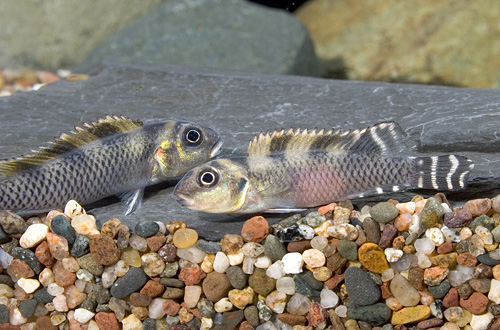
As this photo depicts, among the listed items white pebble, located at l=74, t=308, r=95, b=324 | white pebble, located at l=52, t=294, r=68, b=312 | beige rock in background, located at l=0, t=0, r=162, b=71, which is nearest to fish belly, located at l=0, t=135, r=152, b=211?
white pebble, located at l=52, t=294, r=68, b=312

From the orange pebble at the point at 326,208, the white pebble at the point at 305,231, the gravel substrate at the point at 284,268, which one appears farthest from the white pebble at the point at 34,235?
the orange pebble at the point at 326,208

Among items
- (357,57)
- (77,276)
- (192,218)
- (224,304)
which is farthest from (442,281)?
(357,57)

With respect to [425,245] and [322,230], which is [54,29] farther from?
[425,245]

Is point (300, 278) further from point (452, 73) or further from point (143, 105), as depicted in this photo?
point (452, 73)

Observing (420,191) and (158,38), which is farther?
(158,38)

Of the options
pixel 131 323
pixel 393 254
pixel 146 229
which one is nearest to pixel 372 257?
pixel 393 254

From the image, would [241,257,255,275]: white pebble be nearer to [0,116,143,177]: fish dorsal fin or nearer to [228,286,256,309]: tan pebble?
[228,286,256,309]: tan pebble
